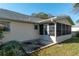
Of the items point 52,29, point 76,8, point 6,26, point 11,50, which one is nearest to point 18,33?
point 6,26

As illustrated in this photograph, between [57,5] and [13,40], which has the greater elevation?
[57,5]

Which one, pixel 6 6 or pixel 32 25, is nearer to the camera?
pixel 6 6

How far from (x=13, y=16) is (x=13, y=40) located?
1032 millimetres

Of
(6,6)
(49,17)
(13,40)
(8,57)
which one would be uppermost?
(6,6)

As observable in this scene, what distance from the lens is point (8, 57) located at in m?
6.13

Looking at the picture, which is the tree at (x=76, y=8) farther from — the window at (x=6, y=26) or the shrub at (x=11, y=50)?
the window at (x=6, y=26)

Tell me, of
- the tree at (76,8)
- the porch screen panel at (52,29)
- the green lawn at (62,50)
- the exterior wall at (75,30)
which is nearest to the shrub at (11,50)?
the green lawn at (62,50)

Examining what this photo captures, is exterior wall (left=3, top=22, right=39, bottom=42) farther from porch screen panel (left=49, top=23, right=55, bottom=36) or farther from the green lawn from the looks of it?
porch screen panel (left=49, top=23, right=55, bottom=36)

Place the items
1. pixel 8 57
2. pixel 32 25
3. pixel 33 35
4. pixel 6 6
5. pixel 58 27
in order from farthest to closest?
pixel 58 27 < pixel 32 25 < pixel 33 35 < pixel 6 6 < pixel 8 57

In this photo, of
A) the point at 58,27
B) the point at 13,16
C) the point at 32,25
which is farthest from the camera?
the point at 58,27

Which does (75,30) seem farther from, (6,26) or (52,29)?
(6,26)

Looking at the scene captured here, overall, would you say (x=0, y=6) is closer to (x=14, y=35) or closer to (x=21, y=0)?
(x=21, y=0)

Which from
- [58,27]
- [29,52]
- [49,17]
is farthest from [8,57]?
[58,27]

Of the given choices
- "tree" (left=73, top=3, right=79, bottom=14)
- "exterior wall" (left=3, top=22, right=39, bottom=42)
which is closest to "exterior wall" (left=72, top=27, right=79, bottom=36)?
"tree" (left=73, top=3, right=79, bottom=14)
